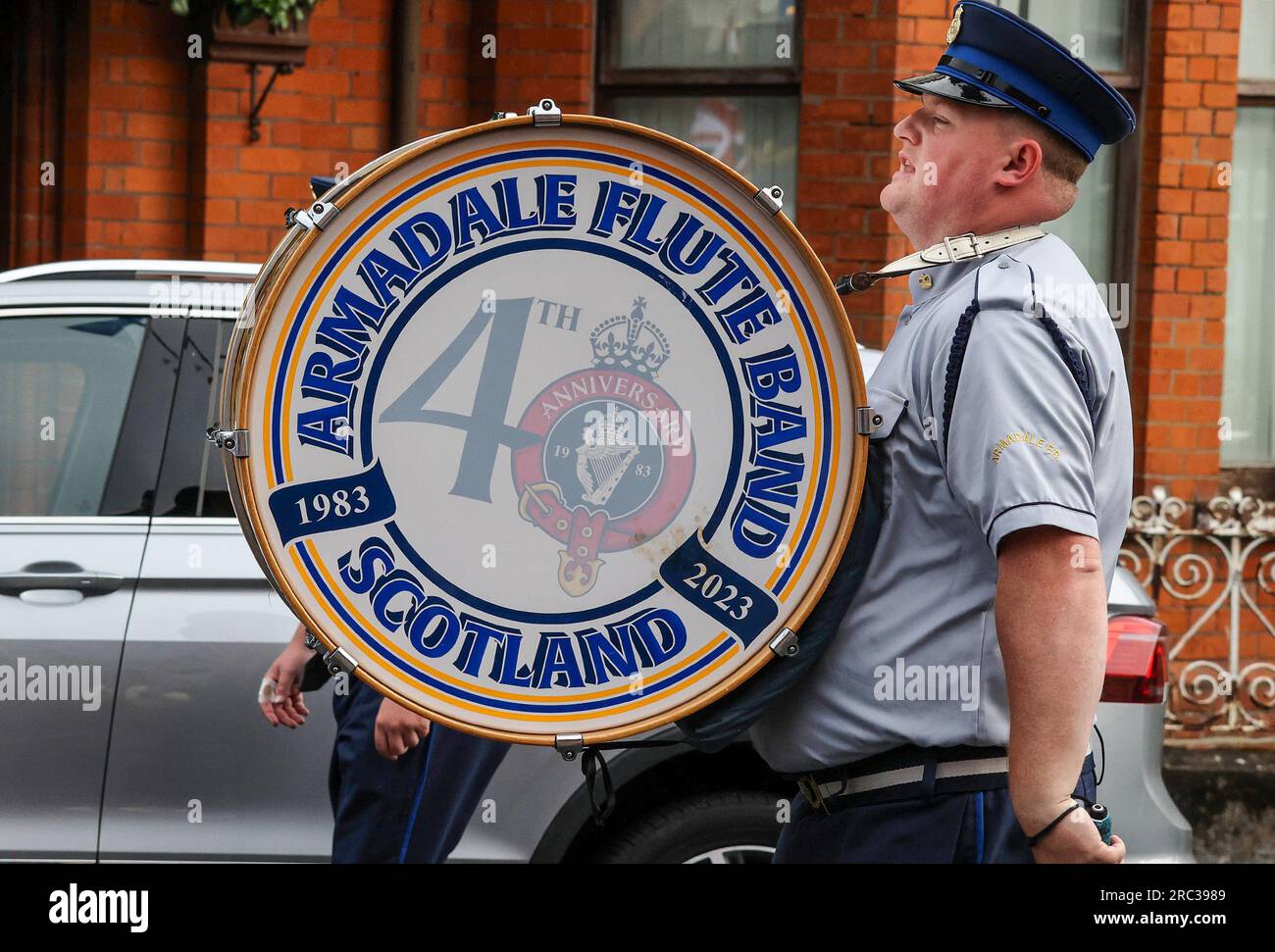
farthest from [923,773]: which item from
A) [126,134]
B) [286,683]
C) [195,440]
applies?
[126,134]

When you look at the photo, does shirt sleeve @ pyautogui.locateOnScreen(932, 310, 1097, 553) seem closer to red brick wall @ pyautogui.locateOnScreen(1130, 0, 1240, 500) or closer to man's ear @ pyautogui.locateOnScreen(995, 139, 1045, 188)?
man's ear @ pyautogui.locateOnScreen(995, 139, 1045, 188)

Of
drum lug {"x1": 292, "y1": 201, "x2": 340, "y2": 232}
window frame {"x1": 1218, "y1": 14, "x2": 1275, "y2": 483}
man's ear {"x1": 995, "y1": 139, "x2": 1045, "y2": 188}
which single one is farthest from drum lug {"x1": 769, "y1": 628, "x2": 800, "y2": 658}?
window frame {"x1": 1218, "y1": 14, "x2": 1275, "y2": 483}

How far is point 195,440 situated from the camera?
348 centimetres

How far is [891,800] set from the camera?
1.94m

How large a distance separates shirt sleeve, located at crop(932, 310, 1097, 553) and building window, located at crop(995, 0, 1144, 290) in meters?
4.38

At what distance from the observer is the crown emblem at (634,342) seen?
184cm

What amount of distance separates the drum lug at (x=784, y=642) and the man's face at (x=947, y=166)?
0.54m

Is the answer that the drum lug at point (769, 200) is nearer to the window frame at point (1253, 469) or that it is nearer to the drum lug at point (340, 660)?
the drum lug at point (340, 660)

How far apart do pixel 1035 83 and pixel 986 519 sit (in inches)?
22.3

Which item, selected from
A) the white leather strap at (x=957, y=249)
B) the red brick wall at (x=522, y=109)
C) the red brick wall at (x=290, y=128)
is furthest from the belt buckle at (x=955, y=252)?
the red brick wall at (x=290, y=128)

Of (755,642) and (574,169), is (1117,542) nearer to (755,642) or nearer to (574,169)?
(755,642)

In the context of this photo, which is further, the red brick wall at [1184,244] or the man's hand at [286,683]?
the red brick wall at [1184,244]
